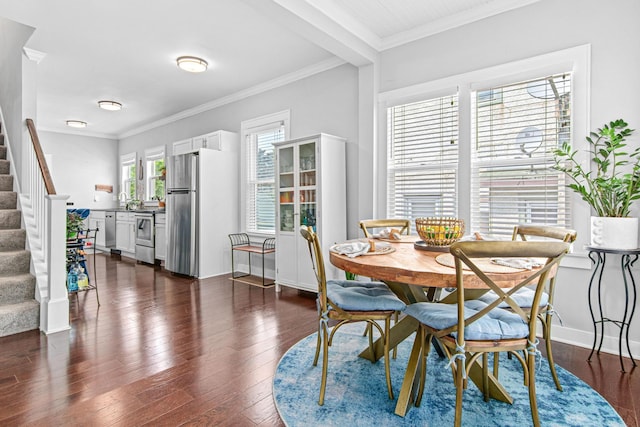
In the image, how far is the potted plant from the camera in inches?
93.9

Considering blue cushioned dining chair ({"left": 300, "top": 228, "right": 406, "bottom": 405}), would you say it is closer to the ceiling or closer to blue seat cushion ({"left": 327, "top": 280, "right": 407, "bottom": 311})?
blue seat cushion ({"left": 327, "top": 280, "right": 407, "bottom": 311})

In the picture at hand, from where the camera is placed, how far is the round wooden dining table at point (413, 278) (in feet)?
5.18

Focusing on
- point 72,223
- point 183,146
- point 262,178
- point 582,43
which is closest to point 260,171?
point 262,178

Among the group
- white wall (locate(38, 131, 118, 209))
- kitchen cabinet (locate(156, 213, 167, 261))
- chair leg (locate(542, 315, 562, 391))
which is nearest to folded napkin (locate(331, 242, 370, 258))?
chair leg (locate(542, 315, 562, 391))

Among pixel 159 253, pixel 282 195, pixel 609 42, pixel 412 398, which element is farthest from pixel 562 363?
pixel 159 253

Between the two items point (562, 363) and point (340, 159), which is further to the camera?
point (340, 159)

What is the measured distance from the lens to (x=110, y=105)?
6023 mm

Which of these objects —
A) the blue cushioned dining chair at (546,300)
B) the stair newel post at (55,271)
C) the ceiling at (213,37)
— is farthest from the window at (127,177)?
the blue cushioned dining chair at (546,300)

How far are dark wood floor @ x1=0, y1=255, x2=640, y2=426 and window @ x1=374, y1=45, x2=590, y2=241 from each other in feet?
3.82

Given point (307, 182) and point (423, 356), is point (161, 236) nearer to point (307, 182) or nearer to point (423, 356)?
point (307, 182)

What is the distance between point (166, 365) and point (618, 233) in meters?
3.13

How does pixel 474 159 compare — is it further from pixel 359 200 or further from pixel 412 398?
pixel 412 398

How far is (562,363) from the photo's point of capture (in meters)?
2.47

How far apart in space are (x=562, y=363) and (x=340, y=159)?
108 inches
